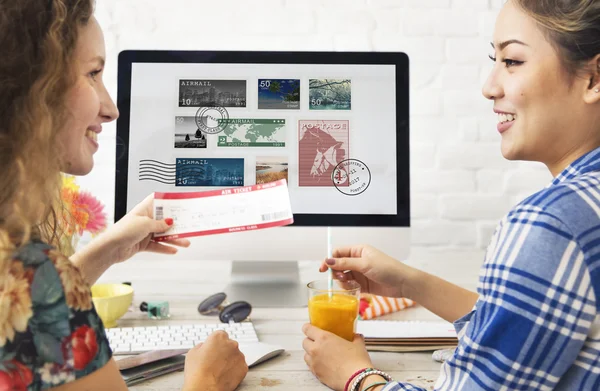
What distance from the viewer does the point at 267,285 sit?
1348 mm

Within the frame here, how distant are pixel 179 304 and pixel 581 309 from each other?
3.02 feet

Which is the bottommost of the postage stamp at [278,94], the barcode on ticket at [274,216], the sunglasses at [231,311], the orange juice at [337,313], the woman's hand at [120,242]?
the sunglasses at [231,311]

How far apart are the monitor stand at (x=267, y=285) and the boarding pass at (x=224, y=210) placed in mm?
282

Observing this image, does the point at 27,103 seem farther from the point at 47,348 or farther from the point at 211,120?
the point at 211,120

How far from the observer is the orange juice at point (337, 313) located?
0.89 meters

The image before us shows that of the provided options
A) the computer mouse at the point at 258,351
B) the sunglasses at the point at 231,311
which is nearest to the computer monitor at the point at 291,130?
the sunglasses at the point at 231,311

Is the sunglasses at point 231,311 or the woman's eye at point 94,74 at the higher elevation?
the woman's eye at point 94,74

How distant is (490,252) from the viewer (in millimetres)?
613

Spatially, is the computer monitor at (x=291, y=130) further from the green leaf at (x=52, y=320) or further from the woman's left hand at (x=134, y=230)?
the green leaf at (x=52, y=320)

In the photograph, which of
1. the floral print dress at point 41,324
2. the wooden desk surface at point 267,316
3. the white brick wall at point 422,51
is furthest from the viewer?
the white brick wall at point 422,51

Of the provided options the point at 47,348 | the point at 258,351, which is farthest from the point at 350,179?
the point at 47,348

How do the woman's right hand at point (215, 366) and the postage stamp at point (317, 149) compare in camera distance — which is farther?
the postage stamp at point (317, 149)

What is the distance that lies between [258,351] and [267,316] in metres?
0.26

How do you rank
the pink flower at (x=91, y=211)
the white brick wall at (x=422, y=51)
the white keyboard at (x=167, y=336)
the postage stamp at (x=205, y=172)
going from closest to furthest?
1. the white keyboard at (x=167, y=336)
2. the pink flower at (x=91, y=211)
3. the postage stamp at (x=205, y=172)
4. the white brick wall at (x=422, y=51)
